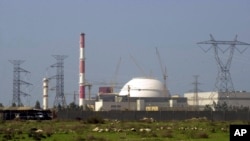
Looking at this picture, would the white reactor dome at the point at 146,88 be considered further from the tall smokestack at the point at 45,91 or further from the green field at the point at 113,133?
the green field at the point at 113,133

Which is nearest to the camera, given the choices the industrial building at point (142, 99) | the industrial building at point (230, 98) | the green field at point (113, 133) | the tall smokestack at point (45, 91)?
the green field at point (113, 133)

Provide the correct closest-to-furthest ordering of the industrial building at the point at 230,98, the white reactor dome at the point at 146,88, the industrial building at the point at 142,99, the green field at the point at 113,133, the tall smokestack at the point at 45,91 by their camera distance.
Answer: the green field at the point at 113,133, the tall smokestack at the point at 45,91, the industrial building at the point at 142,99, the industrial building at the point at 230,98, the white reactor dome at the point at 146,88

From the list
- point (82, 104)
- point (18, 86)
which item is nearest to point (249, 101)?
point (82, 104)

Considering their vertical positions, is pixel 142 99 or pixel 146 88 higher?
pixel 146 88

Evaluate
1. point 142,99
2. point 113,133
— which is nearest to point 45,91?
point 142,99

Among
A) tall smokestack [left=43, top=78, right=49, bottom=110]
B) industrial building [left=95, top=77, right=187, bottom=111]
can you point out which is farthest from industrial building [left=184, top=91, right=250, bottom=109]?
tall smokestack [left=43, top=78, right=49, bottom=110]

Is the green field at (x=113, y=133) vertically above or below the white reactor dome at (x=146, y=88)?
below

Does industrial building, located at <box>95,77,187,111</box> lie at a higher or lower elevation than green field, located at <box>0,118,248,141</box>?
higher

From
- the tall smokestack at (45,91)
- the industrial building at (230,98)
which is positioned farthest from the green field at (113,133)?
the industrial building at (230,98)

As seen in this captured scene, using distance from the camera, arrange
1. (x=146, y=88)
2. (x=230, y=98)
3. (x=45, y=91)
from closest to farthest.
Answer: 1. (x=45, y=91)
2. (x=230, y=98)
3. (x=146, y=88)

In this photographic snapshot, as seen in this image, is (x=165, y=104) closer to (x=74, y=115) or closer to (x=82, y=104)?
(x=82, y=104)

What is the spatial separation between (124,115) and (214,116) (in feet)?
46.8

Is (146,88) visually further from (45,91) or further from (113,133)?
(113,133)

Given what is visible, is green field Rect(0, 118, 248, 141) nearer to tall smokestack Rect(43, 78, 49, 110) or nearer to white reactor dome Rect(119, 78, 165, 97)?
tall smokestack Rect(43, 78, 49, 110)
